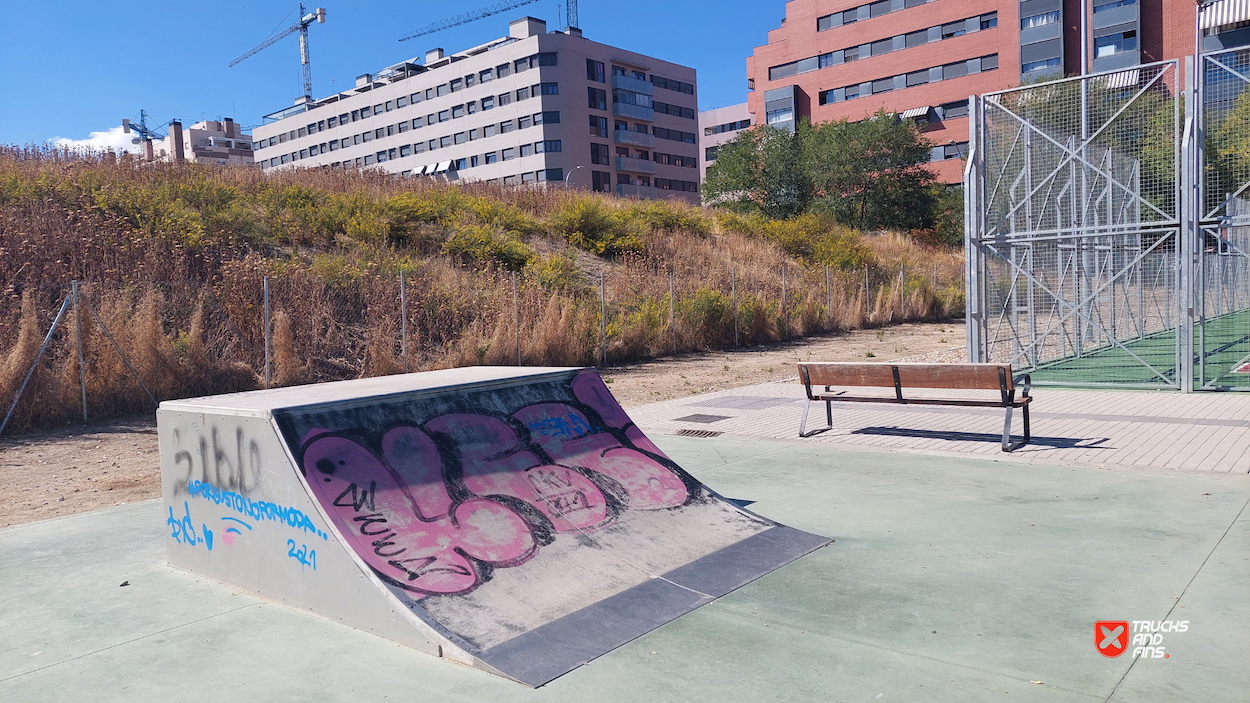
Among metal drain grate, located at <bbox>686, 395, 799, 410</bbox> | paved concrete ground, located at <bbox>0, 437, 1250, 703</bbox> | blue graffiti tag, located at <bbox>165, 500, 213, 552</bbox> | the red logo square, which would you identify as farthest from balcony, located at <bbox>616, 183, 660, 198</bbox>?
the red logo square

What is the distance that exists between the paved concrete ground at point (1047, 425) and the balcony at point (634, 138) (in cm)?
7086

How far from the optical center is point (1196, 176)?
10820 millimetres

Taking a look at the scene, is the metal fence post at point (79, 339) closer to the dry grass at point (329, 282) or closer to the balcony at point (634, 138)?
the dry grass at point (329, 282)

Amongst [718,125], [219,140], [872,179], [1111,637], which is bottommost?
[1111,637]

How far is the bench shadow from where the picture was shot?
26.4 ft

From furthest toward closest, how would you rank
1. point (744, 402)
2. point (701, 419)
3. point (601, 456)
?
point (744, 402) < point (701, 419) < point (601, 456)

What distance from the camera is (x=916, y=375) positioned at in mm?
8445

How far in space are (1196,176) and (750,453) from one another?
7.24 meters

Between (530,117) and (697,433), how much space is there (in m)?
70.5

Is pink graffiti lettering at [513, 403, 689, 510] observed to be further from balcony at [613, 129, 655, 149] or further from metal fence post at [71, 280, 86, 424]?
balcony at [613, 129, 655, 149]

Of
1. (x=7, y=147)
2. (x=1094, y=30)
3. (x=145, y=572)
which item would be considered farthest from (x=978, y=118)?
(x=1094, y=30)

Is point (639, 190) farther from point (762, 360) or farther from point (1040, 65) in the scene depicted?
point (762, 360)

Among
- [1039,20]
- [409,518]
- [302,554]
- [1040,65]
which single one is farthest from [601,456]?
[1039,20]

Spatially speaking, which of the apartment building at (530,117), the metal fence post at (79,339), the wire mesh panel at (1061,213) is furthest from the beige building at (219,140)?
the wire mesh panel at (1061,213)
